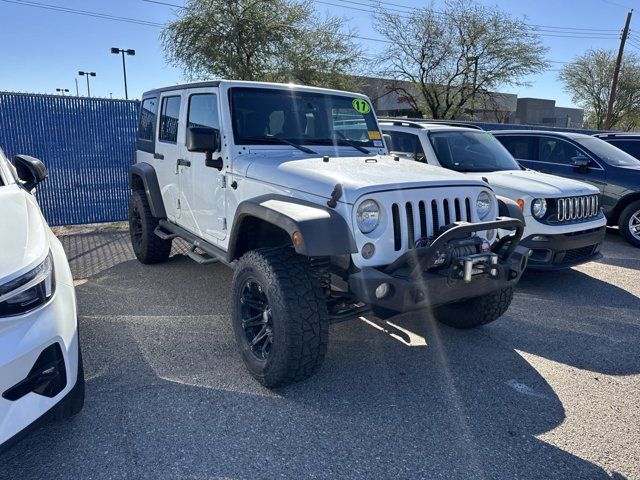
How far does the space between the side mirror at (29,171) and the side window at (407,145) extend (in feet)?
13.4

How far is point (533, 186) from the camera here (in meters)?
5.40

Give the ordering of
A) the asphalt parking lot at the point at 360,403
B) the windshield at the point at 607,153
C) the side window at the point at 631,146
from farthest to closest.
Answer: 1. the side window at the point at 631,146
2. the windshield at the point at 607,153
3. the asphalt parking lot at the point at 360,403

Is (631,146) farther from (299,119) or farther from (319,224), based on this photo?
(319,224)

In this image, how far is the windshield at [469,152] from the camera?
19.9ft

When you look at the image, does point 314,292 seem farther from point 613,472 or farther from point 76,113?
point 76,113

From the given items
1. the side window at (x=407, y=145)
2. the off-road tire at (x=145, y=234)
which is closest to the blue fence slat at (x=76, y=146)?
the off-road tire at (x=145, y=234)

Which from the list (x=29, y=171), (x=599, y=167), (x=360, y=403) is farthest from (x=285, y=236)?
(x=599, y=167)

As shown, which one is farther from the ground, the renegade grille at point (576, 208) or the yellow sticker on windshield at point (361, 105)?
the yellow sticker on windshield at point (361, 105)

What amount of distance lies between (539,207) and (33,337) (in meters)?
4.91

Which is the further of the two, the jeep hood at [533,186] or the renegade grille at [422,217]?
the jeep hood at [533,186]

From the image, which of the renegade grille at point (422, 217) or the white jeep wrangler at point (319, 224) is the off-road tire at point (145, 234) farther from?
the renegade grille at point (422, 217)

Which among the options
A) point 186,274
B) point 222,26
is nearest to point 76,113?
point 186,274

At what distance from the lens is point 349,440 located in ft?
8.47

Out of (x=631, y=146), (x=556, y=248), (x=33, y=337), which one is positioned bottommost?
(x=556, y=248)
